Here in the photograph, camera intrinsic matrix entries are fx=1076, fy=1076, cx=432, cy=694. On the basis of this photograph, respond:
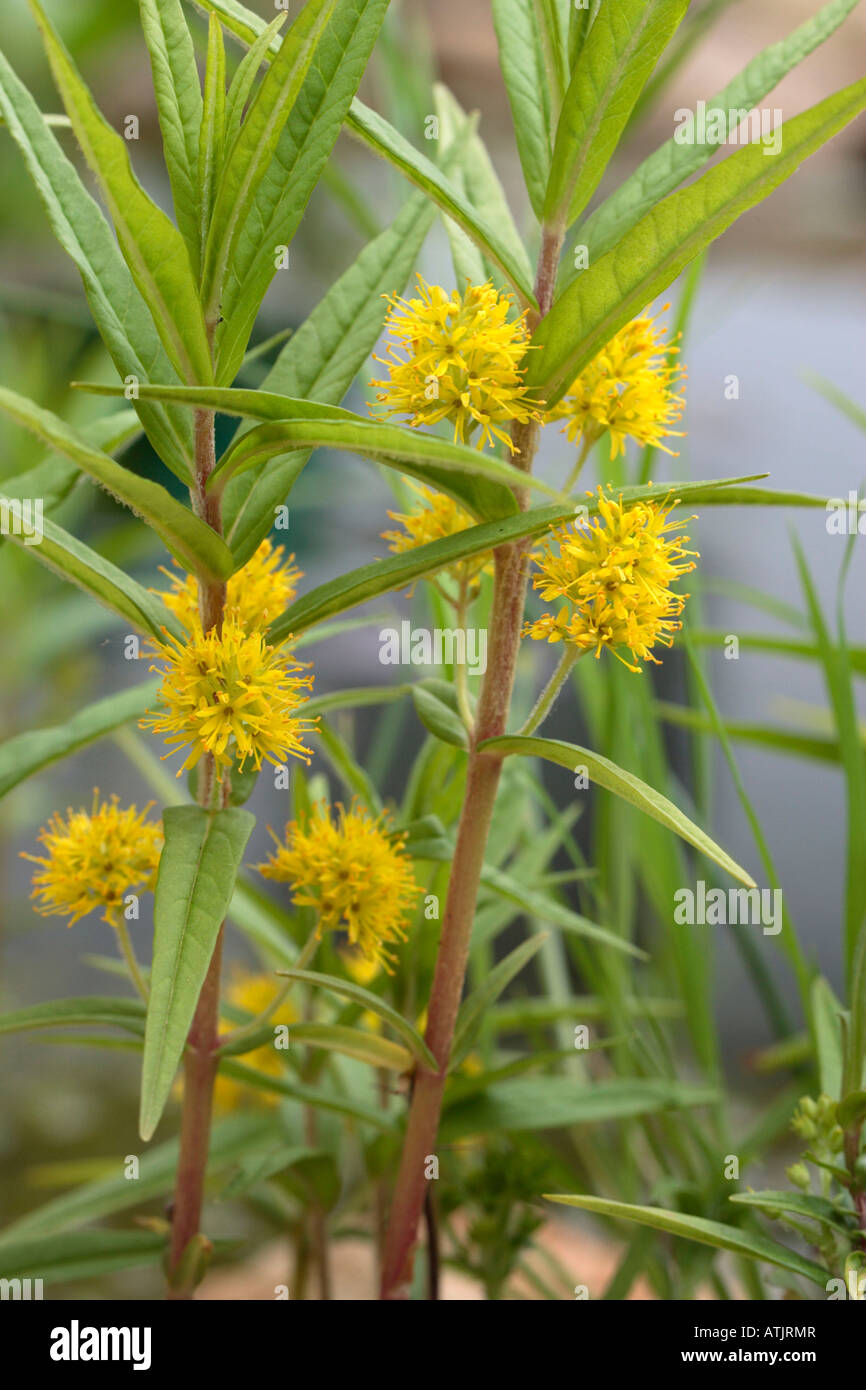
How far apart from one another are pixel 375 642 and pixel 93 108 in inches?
41.4

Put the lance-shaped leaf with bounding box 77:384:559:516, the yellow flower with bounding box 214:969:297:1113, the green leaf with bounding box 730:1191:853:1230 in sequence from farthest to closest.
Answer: the yellow flower with bounding box 214:969:297:1113, the green leaf with bounding box 730:1191:853:1230, the lance-shaped leaf with bounding box 77:384:559:516

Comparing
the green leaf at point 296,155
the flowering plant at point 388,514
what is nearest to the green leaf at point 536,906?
the flowering plant at point 388,514

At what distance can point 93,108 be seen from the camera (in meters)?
0.29

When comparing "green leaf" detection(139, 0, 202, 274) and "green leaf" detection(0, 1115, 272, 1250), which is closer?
"green leaf" detection(139, 0, 202, 274)

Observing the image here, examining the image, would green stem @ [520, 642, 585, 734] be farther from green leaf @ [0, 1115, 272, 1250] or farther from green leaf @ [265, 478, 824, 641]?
green leaf @ [0, 1115, 272, 1250]

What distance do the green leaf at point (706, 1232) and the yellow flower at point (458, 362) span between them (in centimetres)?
25

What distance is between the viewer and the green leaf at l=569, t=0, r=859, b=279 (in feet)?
1.18

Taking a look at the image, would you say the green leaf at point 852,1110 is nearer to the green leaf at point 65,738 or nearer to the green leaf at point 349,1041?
the green leaf at point 349,1041

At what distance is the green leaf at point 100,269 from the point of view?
0.36 metres

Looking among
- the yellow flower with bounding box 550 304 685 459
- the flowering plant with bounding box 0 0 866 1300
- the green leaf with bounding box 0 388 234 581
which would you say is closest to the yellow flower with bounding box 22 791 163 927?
the flowering plant with bounding box 0 0 866 1300

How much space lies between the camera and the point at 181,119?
13.9 inches

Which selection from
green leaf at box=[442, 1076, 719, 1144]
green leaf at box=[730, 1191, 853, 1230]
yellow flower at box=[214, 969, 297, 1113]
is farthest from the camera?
yellow flower at box=[214, 969, 297, 1113]

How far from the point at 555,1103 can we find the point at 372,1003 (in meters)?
0.17

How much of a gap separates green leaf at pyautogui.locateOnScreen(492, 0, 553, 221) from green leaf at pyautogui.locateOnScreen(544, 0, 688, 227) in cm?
2
